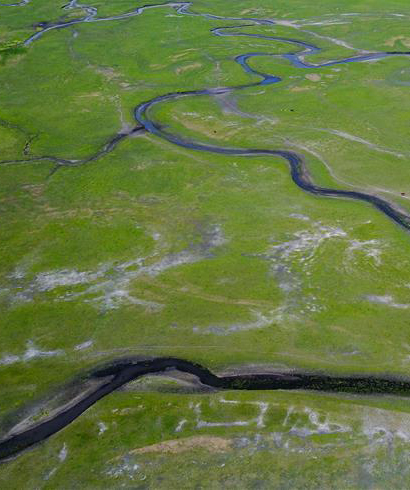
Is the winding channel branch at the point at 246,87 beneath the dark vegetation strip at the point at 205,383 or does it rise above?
above

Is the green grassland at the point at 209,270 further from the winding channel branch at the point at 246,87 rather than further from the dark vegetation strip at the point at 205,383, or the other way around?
the winding channel branch at the point at 246,87

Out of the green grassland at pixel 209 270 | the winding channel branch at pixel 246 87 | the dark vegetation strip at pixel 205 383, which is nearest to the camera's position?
the green grassland at pixel 209 270

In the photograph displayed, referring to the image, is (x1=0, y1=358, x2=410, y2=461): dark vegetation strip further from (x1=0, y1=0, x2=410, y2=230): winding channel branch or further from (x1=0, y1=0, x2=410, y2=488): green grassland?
(x1=0, y1=0, x2=410, y2=230): winding channel branch

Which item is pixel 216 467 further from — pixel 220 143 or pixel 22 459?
pixel 220 143

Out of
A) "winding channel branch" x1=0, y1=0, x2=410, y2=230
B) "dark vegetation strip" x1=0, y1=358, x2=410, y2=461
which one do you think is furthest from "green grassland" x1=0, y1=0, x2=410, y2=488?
"winding channel branch" x1=0, y1=0, x2=410, y2=230

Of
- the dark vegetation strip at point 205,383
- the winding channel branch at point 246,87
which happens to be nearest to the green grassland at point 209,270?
the dark vegetation strip at point 205,383
